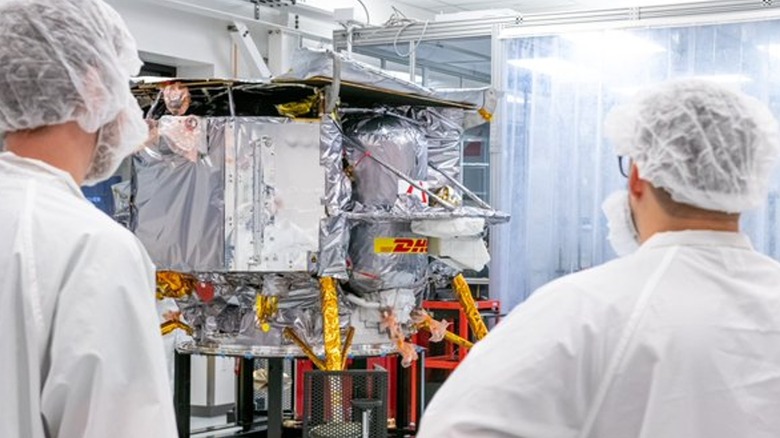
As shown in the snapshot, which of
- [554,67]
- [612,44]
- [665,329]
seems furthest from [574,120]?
[665,329]

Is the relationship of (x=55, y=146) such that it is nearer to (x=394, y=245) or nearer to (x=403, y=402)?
(x=394, y=245)

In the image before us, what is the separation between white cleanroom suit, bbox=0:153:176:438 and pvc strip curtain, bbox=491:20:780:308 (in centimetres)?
448

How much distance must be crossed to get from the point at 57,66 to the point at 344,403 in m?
2.44

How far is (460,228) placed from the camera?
407 centimetres

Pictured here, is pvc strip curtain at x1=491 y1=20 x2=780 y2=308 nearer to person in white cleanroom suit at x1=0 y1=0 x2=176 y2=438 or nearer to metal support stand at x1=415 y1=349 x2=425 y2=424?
metal support stand at x1=415 y1=349 x2=425 y2=424

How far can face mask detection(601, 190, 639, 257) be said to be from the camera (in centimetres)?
173

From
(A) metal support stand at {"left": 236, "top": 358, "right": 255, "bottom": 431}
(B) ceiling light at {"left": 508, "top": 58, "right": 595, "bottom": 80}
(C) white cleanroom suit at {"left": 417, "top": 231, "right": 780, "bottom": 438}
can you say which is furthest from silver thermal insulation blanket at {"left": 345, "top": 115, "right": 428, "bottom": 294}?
(C) white cleanroom suit at {"left": 417, "top": 231, "right": 780, "bottom": 438}

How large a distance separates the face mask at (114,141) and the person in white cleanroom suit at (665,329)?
63 centimetres

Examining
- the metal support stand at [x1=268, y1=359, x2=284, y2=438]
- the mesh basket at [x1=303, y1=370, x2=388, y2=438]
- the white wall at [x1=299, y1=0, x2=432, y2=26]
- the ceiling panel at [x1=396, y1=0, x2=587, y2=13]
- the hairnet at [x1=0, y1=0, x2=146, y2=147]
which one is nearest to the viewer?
the hairnet at [x1=0, y1=0, x2=146, y2=147]

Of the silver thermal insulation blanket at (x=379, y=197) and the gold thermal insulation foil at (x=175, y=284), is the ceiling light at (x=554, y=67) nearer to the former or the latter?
the silver thermal insulation blanket at (x=379, y=197)

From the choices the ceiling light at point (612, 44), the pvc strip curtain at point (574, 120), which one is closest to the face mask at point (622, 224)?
the pvc strip curtain at point (574, 120)

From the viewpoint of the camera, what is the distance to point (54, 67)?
1573 millimetres

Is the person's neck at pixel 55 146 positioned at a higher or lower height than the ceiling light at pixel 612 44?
lower

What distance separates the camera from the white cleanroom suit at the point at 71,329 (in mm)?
1413
